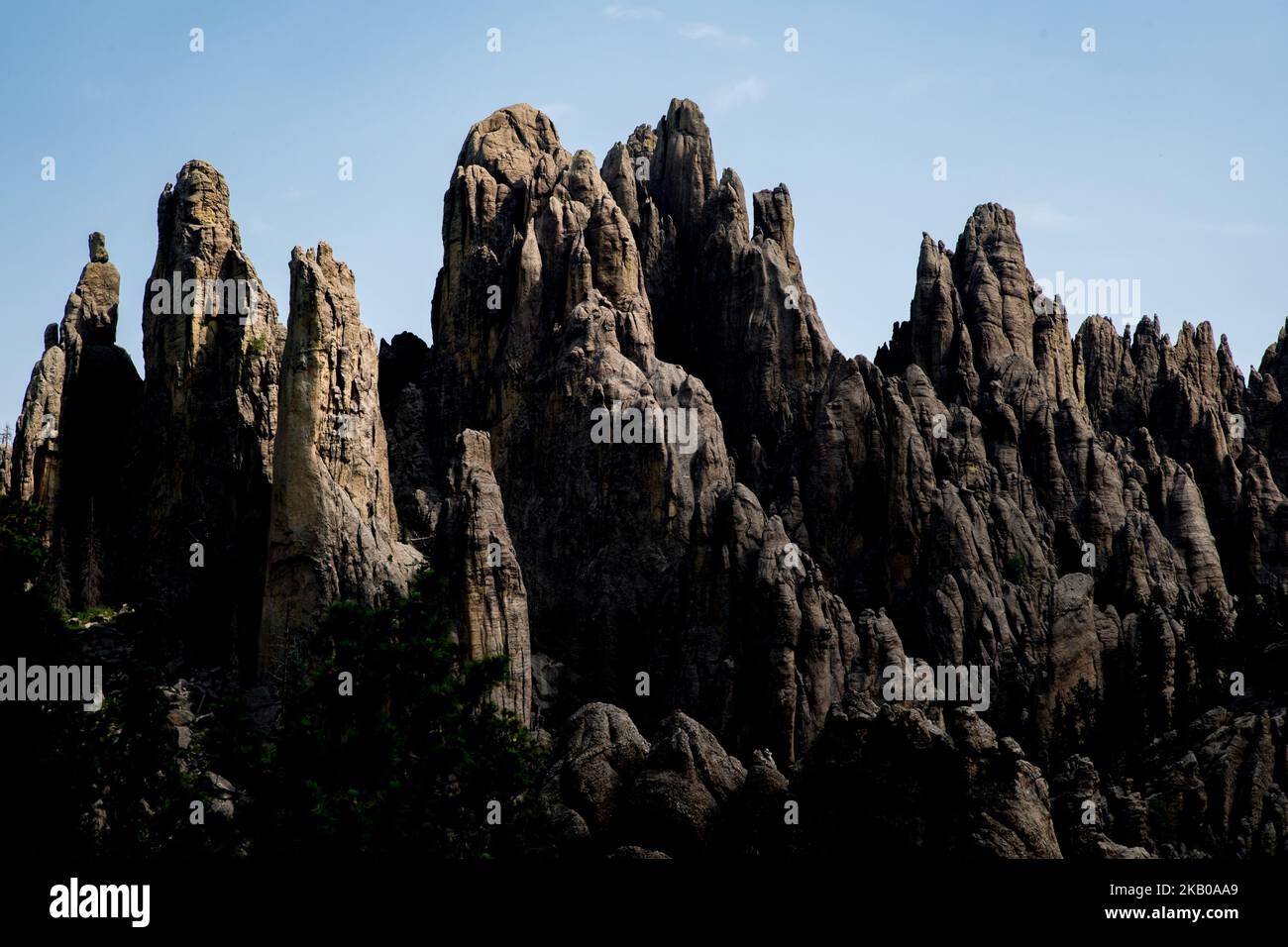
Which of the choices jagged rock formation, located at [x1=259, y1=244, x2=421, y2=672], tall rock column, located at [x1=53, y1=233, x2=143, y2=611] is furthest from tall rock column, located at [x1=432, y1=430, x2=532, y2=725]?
tall rock column, located at [x1=53, y1=233, x2=143, y2=611]

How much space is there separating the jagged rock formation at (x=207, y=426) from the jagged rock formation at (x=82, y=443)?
1.67 m

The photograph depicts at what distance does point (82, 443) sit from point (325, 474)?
14809 millimetres

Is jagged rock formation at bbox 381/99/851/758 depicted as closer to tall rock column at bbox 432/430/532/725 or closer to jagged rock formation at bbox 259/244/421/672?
tall rock column at bbox 432/430/532/725

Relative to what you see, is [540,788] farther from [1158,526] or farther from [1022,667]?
[1158,526]

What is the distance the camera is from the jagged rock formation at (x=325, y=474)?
2293 inches

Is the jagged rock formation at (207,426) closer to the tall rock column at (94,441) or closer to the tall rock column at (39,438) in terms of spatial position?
the tall rock column at (94,441)

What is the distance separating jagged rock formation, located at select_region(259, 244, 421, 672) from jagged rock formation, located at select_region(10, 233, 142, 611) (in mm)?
9028

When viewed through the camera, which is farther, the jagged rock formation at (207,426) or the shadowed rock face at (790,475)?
the shadowed rock face at (790,475)

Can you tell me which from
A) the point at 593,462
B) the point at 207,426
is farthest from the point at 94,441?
the point at 593,462

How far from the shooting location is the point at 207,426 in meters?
64.9

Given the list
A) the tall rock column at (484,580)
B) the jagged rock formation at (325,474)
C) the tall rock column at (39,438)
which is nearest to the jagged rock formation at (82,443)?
the tall rock column at (39,438)

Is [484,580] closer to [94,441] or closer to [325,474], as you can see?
[325,474]
